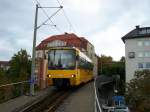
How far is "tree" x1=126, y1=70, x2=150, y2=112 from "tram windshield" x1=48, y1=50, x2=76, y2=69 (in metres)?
19.5

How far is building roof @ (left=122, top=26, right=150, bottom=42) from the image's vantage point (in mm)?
69312

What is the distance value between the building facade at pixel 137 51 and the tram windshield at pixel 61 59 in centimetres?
4466

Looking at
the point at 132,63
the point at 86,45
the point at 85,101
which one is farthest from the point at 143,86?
the point at 86,45

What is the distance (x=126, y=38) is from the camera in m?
70.9

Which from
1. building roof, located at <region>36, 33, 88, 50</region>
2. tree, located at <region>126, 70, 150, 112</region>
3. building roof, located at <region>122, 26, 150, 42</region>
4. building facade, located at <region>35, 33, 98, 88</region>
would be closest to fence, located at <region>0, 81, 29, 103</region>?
tree, located at <region>126, 70, 150, 112</region>

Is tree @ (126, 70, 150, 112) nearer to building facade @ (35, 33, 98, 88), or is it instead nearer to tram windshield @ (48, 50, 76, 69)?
building facade @ (35, 33, 98, 88)

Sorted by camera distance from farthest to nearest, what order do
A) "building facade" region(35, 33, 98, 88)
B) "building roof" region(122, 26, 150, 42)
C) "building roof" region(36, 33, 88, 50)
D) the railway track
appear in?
"building roof" region(36, 33, 88, 50)
"building facade" region(35, 33, 98, 88)
"building roof" region(122, 26, 150, 42)
the railway track

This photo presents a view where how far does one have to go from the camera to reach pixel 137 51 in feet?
227

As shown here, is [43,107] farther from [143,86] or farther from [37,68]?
[143,86]

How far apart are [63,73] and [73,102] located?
5.29 meters

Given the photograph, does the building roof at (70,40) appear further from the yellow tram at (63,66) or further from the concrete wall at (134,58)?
the yellow tram at (63,66)

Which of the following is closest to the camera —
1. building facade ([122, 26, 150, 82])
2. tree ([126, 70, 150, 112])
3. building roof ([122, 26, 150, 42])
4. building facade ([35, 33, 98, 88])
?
tree ([126, 70, 150, 112])

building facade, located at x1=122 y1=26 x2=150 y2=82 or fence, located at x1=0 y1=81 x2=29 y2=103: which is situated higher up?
building facade, located at x1=122 y1=26 x2=150 y2=82

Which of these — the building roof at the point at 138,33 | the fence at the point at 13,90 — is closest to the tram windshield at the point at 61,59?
the fence at the point at 13,90
